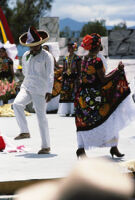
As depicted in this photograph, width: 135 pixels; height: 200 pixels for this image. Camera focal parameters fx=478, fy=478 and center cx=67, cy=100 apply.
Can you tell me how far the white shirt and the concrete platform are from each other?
85cm

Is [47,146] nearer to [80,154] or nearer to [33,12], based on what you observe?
[80,154]

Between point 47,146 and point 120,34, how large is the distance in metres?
11.8

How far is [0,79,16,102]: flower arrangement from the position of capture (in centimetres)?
1276

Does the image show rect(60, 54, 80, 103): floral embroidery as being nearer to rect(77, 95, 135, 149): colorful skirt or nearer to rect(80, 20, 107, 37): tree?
rect(77, 95, 135, 149): colorful skirt

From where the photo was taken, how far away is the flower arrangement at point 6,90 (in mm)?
12758

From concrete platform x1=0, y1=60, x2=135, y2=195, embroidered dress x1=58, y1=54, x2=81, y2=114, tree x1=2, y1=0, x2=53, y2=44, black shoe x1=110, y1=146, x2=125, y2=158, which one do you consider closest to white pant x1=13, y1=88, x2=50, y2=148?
concrete platform x1=0, y1=60, x2=135, y2=195

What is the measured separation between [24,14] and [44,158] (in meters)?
42.0

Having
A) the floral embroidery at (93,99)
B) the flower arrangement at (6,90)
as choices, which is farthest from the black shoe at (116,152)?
the flower arrangement at (6,90)

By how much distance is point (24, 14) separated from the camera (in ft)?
153

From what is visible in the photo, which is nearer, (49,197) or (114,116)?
(49,197)

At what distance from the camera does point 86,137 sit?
537 centimetres

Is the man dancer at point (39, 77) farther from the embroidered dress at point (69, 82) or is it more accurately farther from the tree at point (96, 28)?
the tree at point (96, 28)

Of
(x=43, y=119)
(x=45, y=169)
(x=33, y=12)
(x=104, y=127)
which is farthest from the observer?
(x=33, y=12)

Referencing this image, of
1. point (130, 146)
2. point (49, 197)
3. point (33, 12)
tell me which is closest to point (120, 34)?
point (130, 146)
